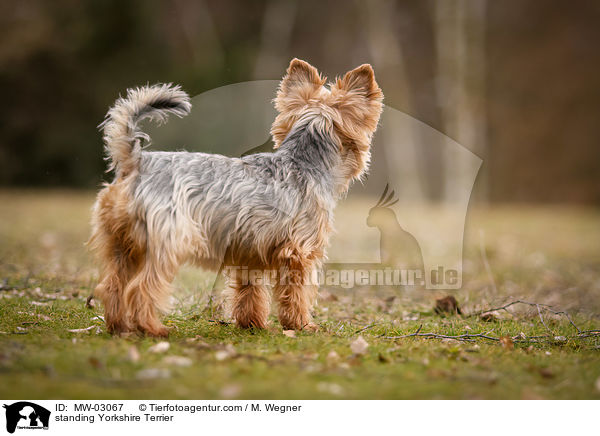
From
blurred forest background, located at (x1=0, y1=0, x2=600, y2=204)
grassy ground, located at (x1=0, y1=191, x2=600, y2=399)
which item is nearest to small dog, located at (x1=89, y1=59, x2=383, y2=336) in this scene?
grassy ground, located at (x1=0, y1=191, x2=600, y2=399)

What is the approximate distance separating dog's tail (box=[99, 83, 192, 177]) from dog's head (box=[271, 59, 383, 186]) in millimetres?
1327

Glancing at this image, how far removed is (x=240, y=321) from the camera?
5023 mm

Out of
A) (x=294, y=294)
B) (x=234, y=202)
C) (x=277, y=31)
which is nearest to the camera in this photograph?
(x=234, y=202)

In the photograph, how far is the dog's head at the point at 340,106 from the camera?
17.1 feet

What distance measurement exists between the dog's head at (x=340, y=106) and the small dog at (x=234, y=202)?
0.01m

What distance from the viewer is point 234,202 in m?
4.45

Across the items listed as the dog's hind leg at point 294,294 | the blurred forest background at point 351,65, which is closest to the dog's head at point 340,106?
the dog's hind leg at point 294,294

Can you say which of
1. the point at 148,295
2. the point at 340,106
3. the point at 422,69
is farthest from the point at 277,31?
the point at 148,295

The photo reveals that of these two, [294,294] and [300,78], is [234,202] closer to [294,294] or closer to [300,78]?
[294,294]

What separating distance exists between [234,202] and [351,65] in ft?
72.7

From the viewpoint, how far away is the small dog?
417 centimetres
